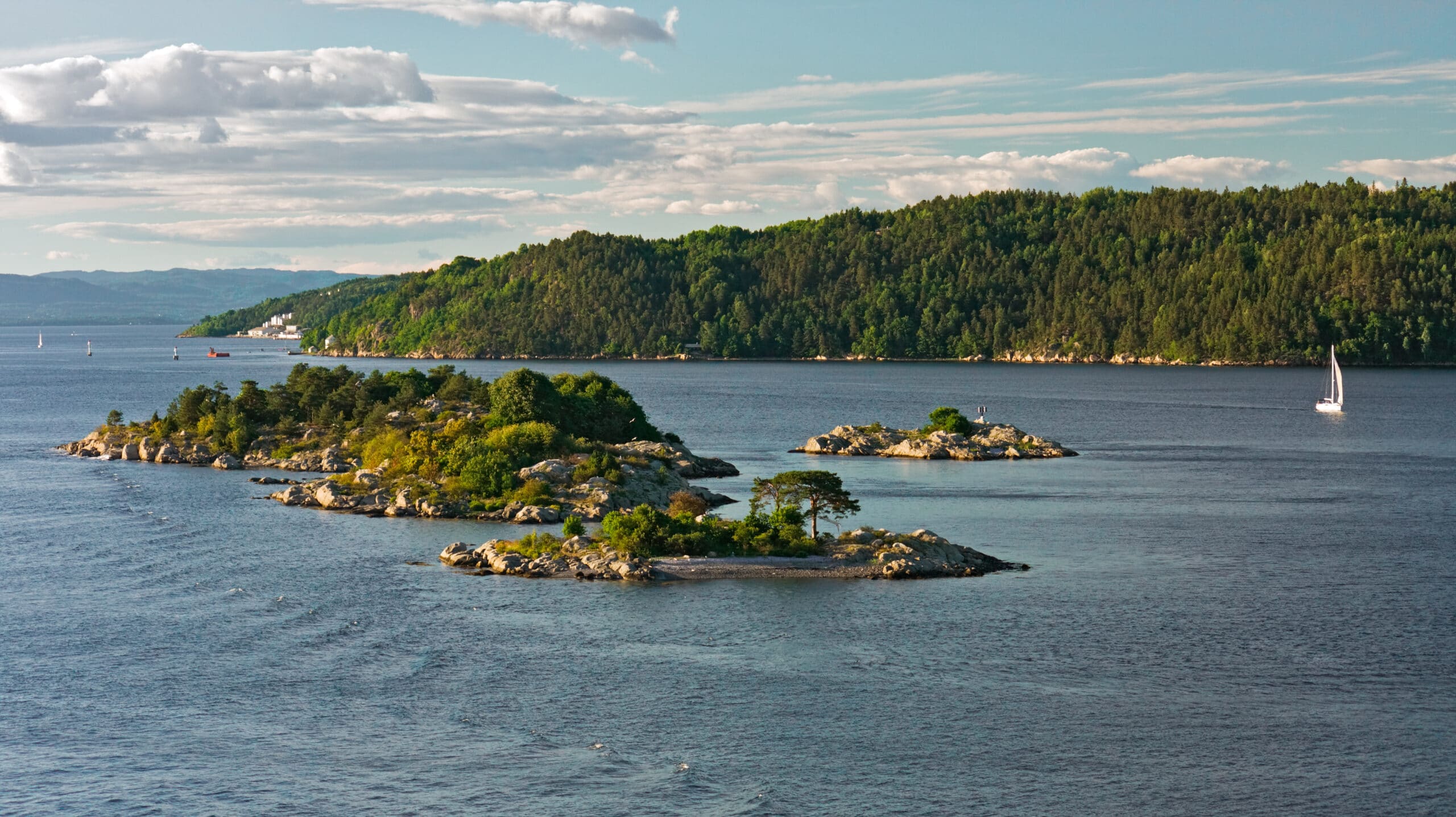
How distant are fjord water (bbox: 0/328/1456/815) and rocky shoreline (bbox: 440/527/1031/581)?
1.51 metres

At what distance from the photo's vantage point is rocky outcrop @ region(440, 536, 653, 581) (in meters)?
64.8

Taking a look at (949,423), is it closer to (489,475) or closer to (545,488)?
(489,475)

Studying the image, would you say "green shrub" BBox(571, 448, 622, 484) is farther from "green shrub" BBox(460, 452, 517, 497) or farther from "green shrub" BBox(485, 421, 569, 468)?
"green shrub" BBox(485, 421, 569, 468)

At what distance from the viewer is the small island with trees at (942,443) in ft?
399

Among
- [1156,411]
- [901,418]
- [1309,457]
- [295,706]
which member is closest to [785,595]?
[295,706]

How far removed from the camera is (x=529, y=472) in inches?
3435

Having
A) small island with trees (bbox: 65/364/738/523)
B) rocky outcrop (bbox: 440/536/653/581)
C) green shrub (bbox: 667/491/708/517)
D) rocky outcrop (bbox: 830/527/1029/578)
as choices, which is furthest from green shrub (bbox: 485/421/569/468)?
rocky outcrop (bbox: 830/527/1029/578)

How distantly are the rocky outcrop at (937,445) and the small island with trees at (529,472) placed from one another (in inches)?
668

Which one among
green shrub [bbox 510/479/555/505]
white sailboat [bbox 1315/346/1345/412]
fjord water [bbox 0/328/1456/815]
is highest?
white sailboat [bbox 1315/346/1345/412]

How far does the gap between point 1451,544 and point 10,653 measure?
71.2 meters

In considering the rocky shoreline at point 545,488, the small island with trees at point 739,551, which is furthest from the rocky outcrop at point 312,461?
the small island with trees at point 739,551

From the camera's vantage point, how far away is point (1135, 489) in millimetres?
99812

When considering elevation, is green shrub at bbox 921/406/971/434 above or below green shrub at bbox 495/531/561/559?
above

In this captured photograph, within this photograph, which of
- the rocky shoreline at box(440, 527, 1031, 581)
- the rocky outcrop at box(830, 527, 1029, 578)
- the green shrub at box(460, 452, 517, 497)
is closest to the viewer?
→ the rocky shoreline at box(440, 527, 1031, 581)
